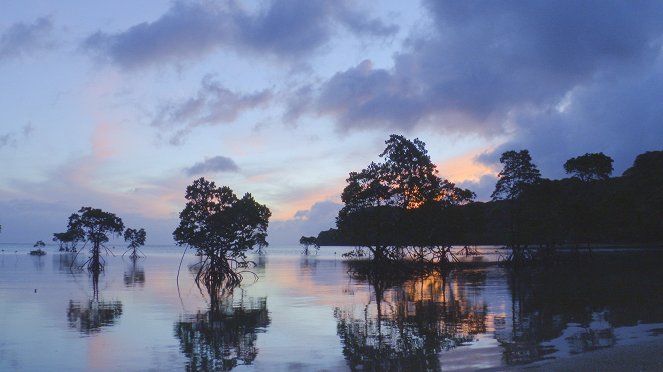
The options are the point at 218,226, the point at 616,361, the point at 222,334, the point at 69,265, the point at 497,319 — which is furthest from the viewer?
the point at 69,265

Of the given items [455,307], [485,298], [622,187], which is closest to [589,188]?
[622,187]

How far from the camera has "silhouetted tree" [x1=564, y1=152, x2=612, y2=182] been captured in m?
64.2

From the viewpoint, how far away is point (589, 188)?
228ft

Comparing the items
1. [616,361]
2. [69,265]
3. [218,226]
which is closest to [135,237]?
[69,265]

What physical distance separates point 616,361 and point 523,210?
4971cm

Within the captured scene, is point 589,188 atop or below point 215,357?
atop

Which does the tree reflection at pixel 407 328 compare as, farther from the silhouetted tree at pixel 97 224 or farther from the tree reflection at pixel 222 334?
the silhouetted tree at pixel 97 224

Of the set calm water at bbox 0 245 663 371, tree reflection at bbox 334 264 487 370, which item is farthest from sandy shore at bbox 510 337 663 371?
tree reflection at bbox 334 264 487 370

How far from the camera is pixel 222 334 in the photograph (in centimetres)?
2073

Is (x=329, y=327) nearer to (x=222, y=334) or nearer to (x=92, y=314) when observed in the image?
(x=222, y=334)

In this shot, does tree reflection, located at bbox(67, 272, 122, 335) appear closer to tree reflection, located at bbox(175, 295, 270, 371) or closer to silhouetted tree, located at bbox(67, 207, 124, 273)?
tree reflection, located at bbox(175, 295, 270, 371)

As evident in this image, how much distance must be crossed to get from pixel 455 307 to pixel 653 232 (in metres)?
72.6

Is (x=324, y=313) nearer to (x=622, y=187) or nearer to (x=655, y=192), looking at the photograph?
(x=655, y=192)

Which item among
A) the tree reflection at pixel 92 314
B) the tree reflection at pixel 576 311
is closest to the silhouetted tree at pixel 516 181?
the tree reflection at pixel 576 311
